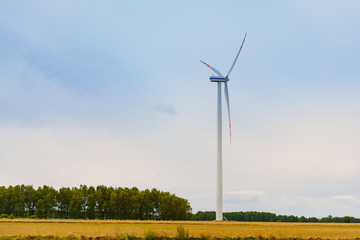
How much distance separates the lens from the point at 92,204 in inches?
5379

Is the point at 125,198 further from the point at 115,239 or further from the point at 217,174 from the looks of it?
the point at 115,239

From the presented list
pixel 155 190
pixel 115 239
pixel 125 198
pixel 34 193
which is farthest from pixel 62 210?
pixel 115 239

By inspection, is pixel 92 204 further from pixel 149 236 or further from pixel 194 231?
pixel 149 236

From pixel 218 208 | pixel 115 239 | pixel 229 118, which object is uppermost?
pixel 229 118

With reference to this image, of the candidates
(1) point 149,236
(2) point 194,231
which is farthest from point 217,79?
(1) point 149,236

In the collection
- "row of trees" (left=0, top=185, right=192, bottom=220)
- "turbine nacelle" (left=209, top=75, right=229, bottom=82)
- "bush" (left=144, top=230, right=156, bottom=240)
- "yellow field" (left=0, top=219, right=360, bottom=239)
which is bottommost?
"bush" (left=144, top=230, right=156, bottom=240)

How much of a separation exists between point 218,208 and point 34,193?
76562 mm

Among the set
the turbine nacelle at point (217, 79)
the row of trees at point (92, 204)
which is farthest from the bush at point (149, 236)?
the row of trees at point (92, 204)

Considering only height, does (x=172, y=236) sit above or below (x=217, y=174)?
below

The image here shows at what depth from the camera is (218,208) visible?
301 feet

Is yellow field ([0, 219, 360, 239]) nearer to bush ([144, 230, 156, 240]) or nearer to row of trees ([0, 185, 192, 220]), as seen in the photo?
bush ([144, 230, 156, 240])

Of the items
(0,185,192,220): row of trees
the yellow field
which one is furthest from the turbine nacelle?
(0,185,192,220): row of trees

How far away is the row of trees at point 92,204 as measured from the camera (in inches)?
5315

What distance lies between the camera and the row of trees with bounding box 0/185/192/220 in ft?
443
